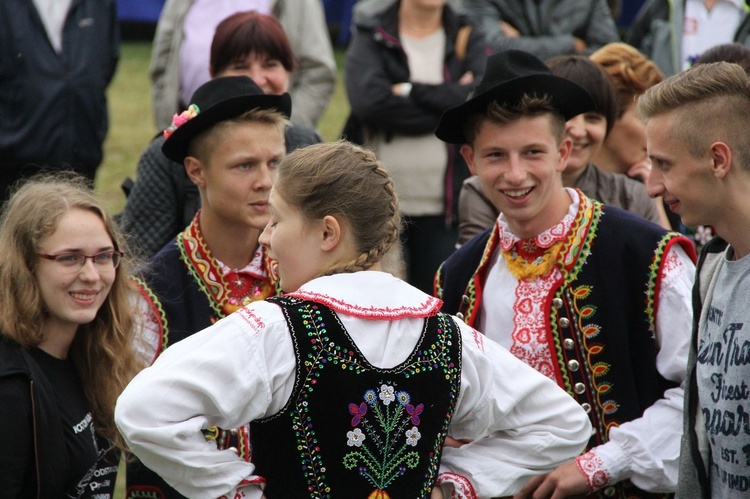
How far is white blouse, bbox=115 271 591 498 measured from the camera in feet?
7.81

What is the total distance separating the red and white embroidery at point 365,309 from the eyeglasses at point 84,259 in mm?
1129

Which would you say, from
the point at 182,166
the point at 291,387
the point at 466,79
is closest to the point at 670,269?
the point at 291,387

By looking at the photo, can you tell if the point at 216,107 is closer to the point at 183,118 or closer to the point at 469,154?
the point at 183,118

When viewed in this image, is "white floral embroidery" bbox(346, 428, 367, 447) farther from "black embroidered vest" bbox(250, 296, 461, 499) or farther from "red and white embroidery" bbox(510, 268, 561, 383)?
"red and white embroidery" bbox(510, 268, 561, 383)

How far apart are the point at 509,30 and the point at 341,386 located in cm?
435

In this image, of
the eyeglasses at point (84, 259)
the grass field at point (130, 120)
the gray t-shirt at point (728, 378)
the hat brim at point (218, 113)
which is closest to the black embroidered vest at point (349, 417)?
the gray t-shirt at point (728, 378)

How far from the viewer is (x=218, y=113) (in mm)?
3643

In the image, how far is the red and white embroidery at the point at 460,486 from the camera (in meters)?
2.74

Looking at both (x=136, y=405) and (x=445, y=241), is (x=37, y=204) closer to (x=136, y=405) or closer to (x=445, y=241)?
(x=136, y=405)

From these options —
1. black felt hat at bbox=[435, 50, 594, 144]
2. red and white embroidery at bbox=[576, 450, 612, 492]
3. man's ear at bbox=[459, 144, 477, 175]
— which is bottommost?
red and white embroidery at bbox=[576, 450, 612, 492]

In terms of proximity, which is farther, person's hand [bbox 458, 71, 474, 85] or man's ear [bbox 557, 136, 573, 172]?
person's hand [bbox 458, 71, 474, 85]

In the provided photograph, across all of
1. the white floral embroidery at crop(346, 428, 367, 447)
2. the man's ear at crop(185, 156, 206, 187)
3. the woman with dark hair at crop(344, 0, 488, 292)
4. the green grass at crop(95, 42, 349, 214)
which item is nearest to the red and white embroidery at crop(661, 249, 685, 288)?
the white floral embroidery at crop(346, 428, 367, 447)

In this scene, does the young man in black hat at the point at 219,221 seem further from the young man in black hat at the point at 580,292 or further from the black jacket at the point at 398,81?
the black jacket at the point at 398,81

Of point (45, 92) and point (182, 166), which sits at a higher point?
point (182, 166)
